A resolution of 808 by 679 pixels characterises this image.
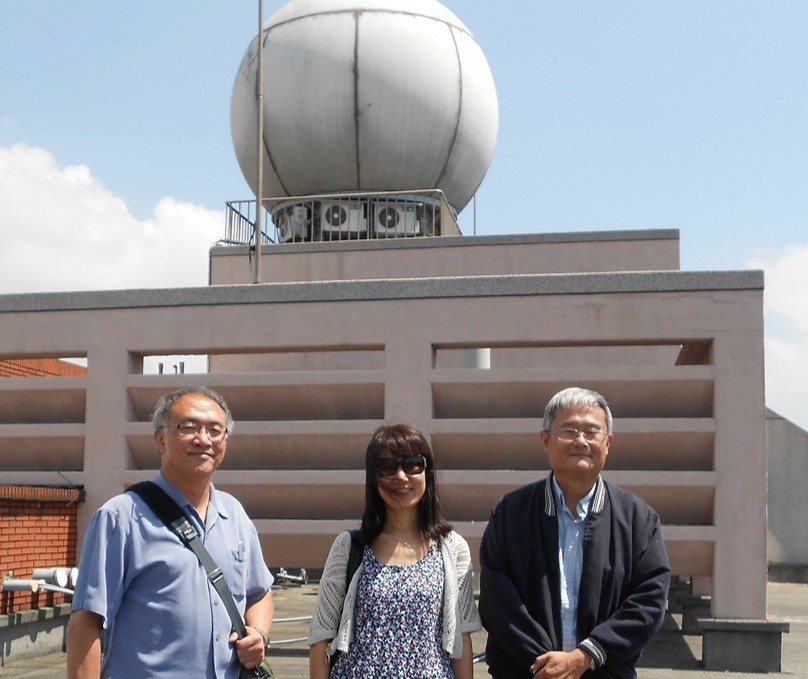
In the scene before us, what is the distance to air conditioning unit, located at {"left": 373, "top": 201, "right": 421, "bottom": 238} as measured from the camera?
17.7m

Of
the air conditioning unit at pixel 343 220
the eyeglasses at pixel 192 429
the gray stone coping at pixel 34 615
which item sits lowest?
the gray stone coping at pixel 34 615

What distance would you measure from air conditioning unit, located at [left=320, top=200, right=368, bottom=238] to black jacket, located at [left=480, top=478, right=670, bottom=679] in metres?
13.4

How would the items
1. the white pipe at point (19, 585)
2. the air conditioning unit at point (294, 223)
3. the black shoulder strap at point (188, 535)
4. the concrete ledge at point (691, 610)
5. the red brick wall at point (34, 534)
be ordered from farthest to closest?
the air conditioning unit at point (294, 223) < the concrete ledge at point (691, 610) < the red brick wall at point (34, 534) < the white pipe at point (19, 585) < the black shoulder strap at point (188, 535)

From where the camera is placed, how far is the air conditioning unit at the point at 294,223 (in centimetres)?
1809

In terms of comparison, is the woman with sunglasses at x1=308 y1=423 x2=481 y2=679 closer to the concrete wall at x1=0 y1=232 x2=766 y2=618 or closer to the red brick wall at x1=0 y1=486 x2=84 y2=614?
the concrete wall at x1=0 y1=232 x2=766 y2=618

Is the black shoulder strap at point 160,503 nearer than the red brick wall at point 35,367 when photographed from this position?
Yes

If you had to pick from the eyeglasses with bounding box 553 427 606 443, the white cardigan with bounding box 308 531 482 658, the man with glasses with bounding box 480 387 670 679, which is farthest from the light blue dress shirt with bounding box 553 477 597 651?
the white cardigan with bounding box 308 531 482 658

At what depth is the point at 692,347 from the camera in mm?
12680

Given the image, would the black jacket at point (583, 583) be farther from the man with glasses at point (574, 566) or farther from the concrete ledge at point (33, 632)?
the concrete ledge at point (33, 632)

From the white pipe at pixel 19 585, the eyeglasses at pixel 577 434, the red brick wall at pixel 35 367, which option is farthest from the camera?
the red brick wall at pixel 35 367

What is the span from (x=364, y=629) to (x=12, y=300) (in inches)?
361

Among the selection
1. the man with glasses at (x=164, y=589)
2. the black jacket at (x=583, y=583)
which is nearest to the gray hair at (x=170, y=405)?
the man with glasses at (x=164, y=589)

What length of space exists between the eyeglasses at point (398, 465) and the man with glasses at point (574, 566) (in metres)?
0.45

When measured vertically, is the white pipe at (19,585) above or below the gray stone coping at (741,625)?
above
